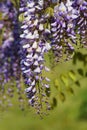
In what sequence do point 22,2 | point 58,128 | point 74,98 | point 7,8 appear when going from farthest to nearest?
point 74,98 → point 58,128 → point 7,8 → point 22,2

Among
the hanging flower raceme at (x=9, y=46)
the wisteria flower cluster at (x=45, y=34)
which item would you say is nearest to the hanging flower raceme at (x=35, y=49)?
the wisteria flower cluster at (x=45, y=34)

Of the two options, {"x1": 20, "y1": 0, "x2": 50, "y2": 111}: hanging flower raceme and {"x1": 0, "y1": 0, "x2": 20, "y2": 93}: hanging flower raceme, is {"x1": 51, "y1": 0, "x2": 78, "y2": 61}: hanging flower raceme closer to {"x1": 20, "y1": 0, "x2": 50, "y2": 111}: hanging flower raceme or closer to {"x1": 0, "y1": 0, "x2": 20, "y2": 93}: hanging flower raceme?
{"x1": 20, "y1": 0, "x2": 50, "y2": 111}: hanging flower raceme

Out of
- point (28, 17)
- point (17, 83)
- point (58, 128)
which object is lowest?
point (58, 128)

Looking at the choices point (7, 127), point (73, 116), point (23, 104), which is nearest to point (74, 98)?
point (73, 116)

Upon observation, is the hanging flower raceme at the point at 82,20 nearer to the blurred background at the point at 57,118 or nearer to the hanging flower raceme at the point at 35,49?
the hanging flower raceme at the point at 35,49

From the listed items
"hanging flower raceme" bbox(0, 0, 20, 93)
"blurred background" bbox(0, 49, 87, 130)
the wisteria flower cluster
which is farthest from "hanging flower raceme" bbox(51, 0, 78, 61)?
"blurred background" bbox(0, 49, 87, 130)

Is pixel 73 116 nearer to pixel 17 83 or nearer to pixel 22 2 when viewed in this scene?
pixel 17 83

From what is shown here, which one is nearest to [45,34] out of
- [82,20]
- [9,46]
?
[82,20]
